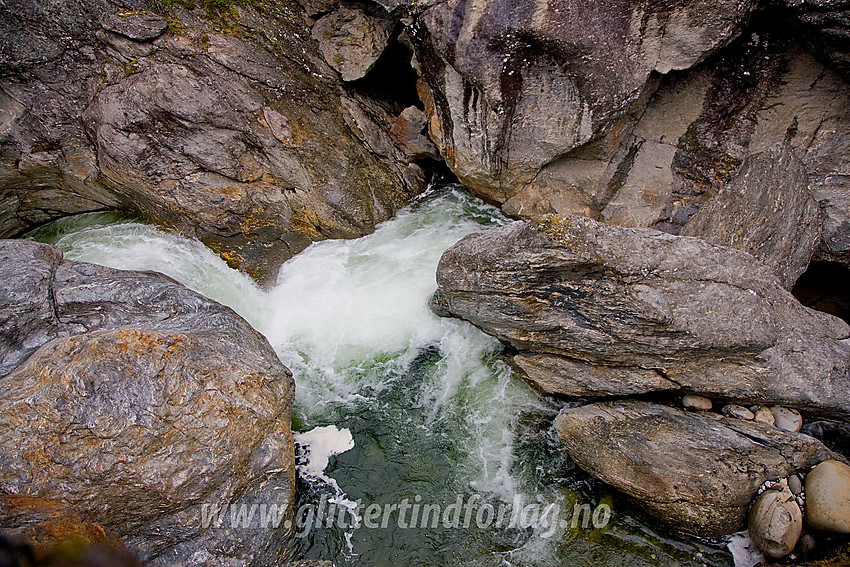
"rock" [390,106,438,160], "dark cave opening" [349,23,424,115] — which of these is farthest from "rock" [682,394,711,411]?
"dark cave opening" [349,23,424,115]

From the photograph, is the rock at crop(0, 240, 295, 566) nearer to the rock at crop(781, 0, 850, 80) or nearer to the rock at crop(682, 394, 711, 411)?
the rock at crop(682, 394, 711, 411)

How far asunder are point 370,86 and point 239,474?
29.4 ft

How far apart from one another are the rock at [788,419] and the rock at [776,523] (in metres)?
1.01

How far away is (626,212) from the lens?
10.5 meters

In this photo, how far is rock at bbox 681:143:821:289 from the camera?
28.3ft

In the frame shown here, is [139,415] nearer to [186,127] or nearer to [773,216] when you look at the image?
[186,127]

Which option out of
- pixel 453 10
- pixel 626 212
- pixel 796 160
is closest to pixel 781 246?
pixel 796 160

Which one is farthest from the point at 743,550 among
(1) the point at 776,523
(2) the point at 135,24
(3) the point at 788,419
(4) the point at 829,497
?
(2) the point at 135,24

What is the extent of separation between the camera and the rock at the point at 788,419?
7.41 m

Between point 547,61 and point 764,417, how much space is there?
6.66 m

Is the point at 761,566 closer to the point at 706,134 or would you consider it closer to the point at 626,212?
the point at 626,212

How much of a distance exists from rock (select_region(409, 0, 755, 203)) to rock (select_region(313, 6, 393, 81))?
55.8 inches

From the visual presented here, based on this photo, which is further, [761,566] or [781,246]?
[781,246]

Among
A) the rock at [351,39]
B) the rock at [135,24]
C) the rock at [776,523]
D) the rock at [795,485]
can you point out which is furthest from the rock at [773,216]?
the rock at [135,24]
